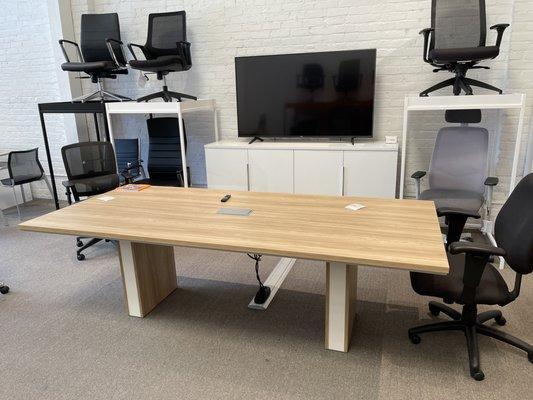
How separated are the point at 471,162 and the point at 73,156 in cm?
345

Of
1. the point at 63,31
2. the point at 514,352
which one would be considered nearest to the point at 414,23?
the point at 514,352

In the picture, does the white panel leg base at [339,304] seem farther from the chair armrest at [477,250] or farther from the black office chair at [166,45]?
the black office chair at [166,45]

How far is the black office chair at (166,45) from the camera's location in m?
4.09

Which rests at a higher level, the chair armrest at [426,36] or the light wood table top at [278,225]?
the chair armrest at [426,36]

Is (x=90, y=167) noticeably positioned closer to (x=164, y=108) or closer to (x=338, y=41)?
(x=164, y=108)

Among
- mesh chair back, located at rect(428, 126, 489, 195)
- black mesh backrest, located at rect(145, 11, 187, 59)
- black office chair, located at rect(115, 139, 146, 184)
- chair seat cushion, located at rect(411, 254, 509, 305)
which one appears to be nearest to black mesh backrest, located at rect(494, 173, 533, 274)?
chair seat cushion, located at rect(411, 254, 509, 305)

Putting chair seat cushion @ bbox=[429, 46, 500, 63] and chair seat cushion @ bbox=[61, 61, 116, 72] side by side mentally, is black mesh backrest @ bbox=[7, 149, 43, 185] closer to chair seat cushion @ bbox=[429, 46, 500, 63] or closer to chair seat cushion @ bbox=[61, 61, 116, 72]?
chair seat cushion @ bbox=[61, 61, 116, 72]

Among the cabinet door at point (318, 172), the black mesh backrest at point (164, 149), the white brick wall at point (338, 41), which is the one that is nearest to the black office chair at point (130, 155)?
the black mesh backrest at point (164, 149)

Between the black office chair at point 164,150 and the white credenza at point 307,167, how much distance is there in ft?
1.23

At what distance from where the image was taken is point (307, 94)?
4062 mm

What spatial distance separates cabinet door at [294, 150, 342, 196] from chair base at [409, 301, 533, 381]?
1782mm

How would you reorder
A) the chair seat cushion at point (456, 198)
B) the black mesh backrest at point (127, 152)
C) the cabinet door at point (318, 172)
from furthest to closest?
the black mesh backrest at point (127, 152), the cabinet door at point (318, 172), the chair seat cushion at point (456, 198)

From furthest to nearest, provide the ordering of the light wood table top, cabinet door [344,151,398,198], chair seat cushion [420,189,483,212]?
cabinet door [344,151,398,198]
chair seat cushion [420,189,483,212]
the light wood table top

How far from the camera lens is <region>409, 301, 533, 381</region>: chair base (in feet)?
6.29
